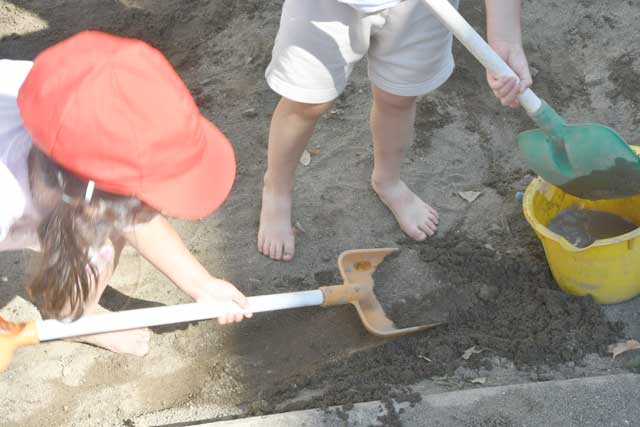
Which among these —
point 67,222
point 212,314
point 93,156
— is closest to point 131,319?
point 212,314

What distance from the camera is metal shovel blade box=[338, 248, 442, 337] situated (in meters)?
2.23

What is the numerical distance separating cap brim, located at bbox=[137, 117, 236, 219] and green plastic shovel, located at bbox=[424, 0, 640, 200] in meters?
0.73

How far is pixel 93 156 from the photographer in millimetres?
1438

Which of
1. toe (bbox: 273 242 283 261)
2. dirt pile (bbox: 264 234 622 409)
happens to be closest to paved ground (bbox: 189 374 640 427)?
dirt pile (bbox: 264 234 622 409)

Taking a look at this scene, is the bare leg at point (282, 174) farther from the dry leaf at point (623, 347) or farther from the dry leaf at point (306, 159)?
the dry leaf at point (623, 347)

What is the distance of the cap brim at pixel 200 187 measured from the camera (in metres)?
1.53

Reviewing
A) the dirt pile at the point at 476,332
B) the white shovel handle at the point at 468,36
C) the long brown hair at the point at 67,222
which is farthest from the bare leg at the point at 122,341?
the white shovel handle at the point at 468,36

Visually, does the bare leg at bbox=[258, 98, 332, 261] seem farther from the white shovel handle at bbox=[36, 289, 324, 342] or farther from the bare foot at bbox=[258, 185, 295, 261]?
the white shovel handle at bbox=[36, 289, 324, 342]

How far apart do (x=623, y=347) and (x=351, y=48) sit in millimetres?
1004

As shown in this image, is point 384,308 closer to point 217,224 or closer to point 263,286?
point 263,286

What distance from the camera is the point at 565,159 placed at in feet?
7.02

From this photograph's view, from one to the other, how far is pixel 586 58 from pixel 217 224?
1487 mm

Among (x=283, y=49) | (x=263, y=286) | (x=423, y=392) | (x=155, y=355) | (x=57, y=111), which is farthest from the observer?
(x=263, y=286)

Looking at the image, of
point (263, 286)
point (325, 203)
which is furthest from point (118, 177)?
point (325, 203)
